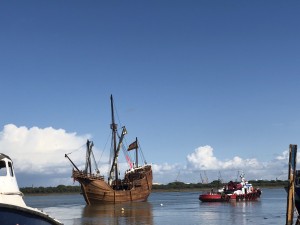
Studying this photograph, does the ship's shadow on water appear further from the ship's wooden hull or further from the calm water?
the ship's wooden hull

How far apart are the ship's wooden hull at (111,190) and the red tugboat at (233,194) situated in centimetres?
1044

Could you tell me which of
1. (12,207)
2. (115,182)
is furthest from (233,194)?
(12,207)

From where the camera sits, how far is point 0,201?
18531mm

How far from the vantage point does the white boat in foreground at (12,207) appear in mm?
17672

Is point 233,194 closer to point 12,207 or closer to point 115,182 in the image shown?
point 115,182

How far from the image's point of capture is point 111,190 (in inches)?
3024

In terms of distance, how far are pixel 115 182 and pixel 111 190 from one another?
278 inches

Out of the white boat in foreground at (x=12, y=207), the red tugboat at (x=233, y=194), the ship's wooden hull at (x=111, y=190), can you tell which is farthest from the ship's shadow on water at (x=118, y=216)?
the white boat in foreground at (x=12, y=207)

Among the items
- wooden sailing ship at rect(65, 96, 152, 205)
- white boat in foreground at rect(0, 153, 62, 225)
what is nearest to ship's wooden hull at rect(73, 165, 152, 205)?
wooden sailing ship at rect(65, 96, 152, 205)

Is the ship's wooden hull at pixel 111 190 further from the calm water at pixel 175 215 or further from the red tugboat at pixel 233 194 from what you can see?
the red tugboat at pixel 233 194

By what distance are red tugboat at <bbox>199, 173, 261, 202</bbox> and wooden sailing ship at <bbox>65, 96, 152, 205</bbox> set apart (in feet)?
34.8

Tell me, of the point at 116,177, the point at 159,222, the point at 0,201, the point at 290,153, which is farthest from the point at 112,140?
the point at 0,201

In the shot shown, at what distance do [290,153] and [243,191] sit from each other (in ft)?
196

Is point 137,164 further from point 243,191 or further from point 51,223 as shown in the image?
point 51,223
